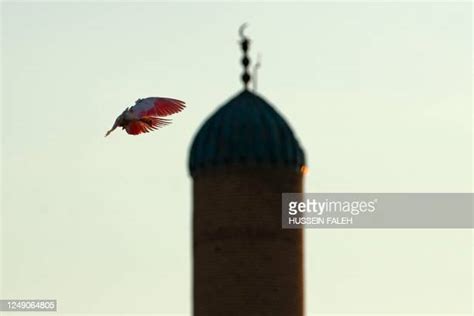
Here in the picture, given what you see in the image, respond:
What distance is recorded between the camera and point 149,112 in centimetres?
5131

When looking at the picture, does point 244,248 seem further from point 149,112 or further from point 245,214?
point 149,112

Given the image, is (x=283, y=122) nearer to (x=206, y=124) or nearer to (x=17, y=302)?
(x=206, y=124)

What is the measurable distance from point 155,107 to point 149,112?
0.21 m

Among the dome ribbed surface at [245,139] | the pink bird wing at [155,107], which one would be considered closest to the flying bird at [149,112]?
the pink bird wing at [155,107]

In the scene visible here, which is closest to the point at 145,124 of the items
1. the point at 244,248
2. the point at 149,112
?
the point at 149,112

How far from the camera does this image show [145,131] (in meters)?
51.4

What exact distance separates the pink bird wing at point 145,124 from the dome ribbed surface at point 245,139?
2.24 metres

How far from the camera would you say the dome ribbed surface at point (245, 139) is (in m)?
52.9

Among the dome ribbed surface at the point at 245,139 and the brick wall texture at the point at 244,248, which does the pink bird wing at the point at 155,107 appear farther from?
the brick wall texture at the point at 244,248

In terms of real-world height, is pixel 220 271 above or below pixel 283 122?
below

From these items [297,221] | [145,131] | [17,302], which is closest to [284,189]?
[297,221]

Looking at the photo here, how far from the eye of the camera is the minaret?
5178 cm

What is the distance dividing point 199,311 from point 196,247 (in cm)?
175

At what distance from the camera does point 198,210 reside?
173 feet
